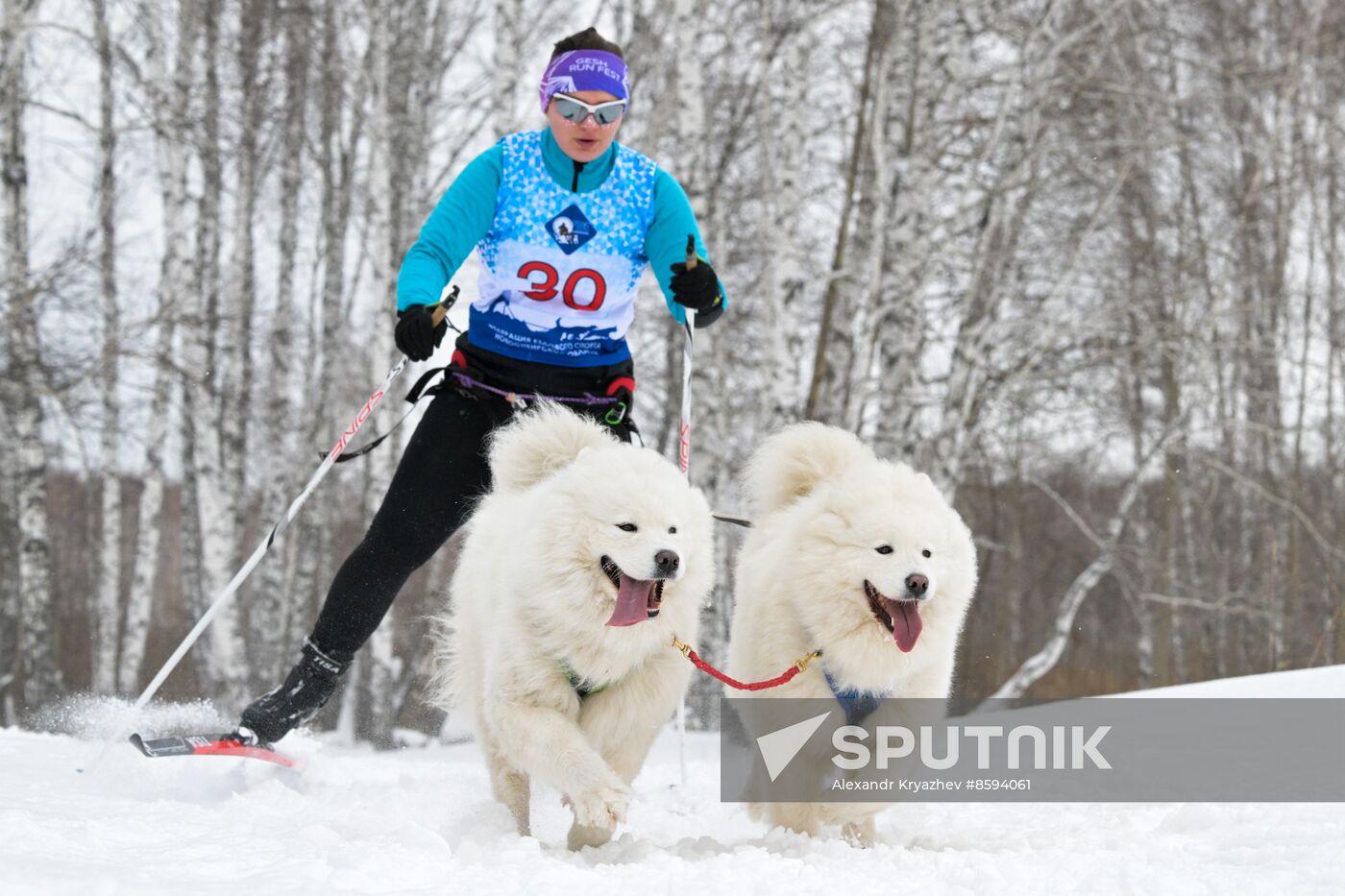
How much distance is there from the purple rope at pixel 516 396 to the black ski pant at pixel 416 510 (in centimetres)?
3

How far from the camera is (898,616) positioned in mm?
3082

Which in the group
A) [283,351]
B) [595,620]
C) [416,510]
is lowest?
[595,620]

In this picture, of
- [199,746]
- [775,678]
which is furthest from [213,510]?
[775,678]

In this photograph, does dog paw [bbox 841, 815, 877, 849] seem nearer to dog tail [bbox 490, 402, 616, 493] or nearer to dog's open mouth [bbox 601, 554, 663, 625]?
dog's open mouth [bbox 601, 554, 663, 625]

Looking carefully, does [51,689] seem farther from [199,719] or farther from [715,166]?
[715,166]

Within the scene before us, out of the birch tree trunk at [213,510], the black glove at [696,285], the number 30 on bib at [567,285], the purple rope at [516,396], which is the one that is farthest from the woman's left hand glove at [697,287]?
the birch tree trunk at [213,510]

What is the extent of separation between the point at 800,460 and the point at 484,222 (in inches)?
46.4

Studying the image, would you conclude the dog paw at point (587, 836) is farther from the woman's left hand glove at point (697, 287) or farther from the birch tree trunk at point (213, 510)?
the birch tree trunk at point (213, 510)

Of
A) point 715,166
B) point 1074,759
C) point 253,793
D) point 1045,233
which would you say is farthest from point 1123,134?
point 253,793

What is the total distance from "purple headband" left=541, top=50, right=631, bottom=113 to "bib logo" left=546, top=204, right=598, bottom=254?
12.4 inches

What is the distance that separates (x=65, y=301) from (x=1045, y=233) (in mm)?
8324

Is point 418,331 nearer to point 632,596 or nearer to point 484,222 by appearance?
point 484,222

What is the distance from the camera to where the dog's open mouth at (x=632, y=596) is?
2.80m

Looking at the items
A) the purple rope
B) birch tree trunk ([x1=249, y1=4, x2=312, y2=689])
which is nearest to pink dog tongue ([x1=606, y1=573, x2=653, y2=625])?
the purple rope
